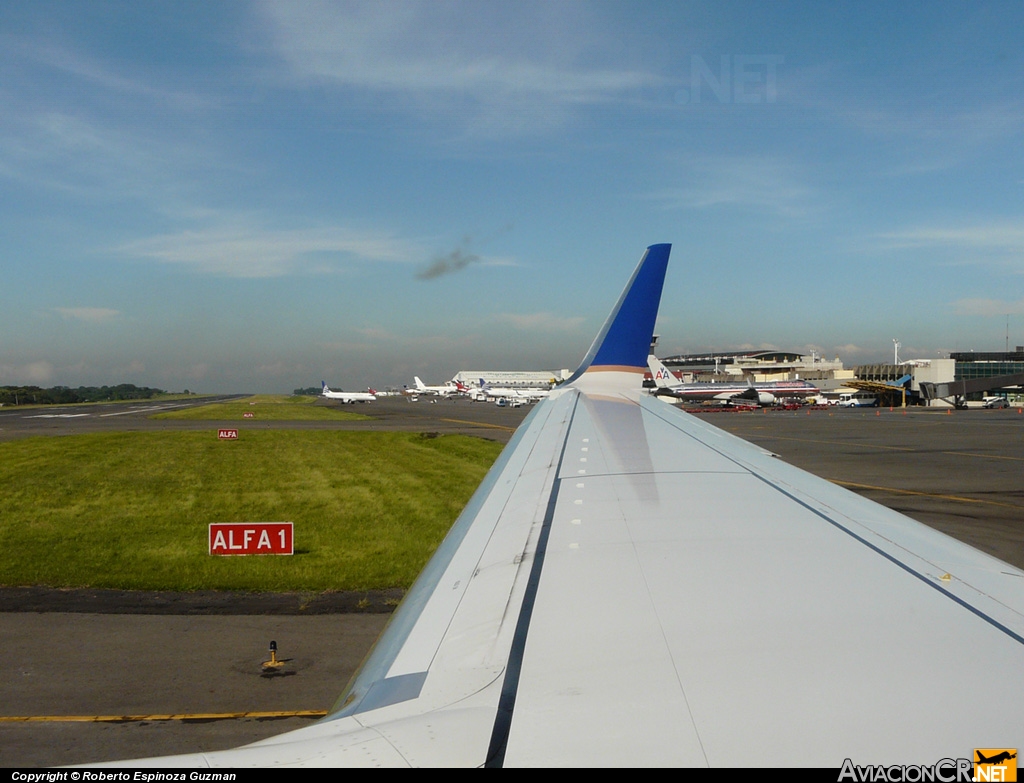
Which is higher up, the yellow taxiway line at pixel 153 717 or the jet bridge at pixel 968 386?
the jet bridge at pixel 968 386

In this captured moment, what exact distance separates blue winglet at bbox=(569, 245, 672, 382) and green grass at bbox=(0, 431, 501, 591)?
17.4ft

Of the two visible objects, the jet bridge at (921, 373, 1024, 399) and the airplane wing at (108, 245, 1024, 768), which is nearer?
the airplane wing at (108, 245, 1024, 768)

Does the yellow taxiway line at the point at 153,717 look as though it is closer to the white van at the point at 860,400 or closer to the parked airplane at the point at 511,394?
the parked airplane at the point at 511,394

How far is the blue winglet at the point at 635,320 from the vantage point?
8.09 m

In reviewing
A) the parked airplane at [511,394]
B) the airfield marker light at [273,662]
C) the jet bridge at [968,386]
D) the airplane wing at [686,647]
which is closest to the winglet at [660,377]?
the parked airplane at [511,394]

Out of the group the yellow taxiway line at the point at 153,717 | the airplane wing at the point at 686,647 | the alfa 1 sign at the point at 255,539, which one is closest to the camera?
the airplane wing at the point at 686,647

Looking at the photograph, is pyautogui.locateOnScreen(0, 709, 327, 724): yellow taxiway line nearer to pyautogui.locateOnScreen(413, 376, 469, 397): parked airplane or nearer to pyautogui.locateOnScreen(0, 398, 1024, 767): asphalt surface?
pyautogui.locateOnScreen(0, 398, 1024, 767): asphalt surface

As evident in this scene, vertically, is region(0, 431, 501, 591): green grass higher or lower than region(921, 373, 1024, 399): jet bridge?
lower

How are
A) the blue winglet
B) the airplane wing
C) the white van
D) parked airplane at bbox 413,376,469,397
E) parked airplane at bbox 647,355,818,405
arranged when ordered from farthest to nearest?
parked airplane at bbox 413,376,469,397 < the white van < parked airplane at bbox 647,355,818,405 < the blue winglet < the airplane wing

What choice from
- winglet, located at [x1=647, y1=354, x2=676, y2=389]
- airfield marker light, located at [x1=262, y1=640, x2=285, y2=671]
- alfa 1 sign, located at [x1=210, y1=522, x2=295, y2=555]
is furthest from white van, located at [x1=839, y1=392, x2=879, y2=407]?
airfield marker light, located at [x1=262, y1=640, x2=285, y2=671]

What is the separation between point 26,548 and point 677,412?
Answer: 41.2ft

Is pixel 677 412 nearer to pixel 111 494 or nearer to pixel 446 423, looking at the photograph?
pixel 111 494

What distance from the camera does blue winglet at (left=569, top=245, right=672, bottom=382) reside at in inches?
318

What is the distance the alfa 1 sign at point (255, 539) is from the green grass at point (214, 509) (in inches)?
10.4
